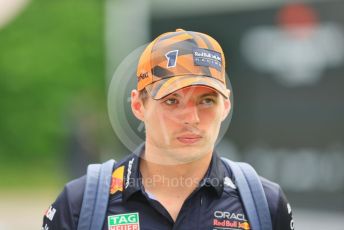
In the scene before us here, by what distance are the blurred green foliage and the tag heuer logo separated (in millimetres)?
19599

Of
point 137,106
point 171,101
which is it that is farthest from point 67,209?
point 171,101

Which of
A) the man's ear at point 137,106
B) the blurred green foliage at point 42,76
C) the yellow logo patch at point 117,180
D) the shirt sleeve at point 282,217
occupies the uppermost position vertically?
the blurred green foliage at point 42,76

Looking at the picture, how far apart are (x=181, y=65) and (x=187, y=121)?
242mm

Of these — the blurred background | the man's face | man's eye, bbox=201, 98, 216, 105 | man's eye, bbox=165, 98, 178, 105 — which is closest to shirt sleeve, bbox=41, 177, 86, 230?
the man's face

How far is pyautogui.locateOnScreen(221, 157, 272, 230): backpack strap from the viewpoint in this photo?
3.06 meters

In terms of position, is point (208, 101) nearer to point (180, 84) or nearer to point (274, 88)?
point (180, 84)

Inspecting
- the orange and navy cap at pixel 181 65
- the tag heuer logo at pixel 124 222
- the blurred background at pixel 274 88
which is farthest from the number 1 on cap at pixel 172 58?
the blurred background at pixel 274 88

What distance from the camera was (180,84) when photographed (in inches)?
117

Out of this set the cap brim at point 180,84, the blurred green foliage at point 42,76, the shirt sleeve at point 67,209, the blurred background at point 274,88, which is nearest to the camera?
the cap brim at point 180,84

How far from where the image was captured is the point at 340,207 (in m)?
9.85

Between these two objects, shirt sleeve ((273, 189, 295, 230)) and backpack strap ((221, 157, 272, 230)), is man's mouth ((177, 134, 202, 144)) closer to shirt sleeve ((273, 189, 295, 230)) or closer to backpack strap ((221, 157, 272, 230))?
backpack strap ((221, 157, 272, 230))

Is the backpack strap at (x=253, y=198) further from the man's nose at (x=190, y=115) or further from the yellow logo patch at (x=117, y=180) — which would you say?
the yellow logo patch at (x=117, y=180)

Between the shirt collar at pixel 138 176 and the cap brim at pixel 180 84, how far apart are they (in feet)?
1.18

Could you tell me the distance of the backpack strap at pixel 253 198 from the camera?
3.06 metres
